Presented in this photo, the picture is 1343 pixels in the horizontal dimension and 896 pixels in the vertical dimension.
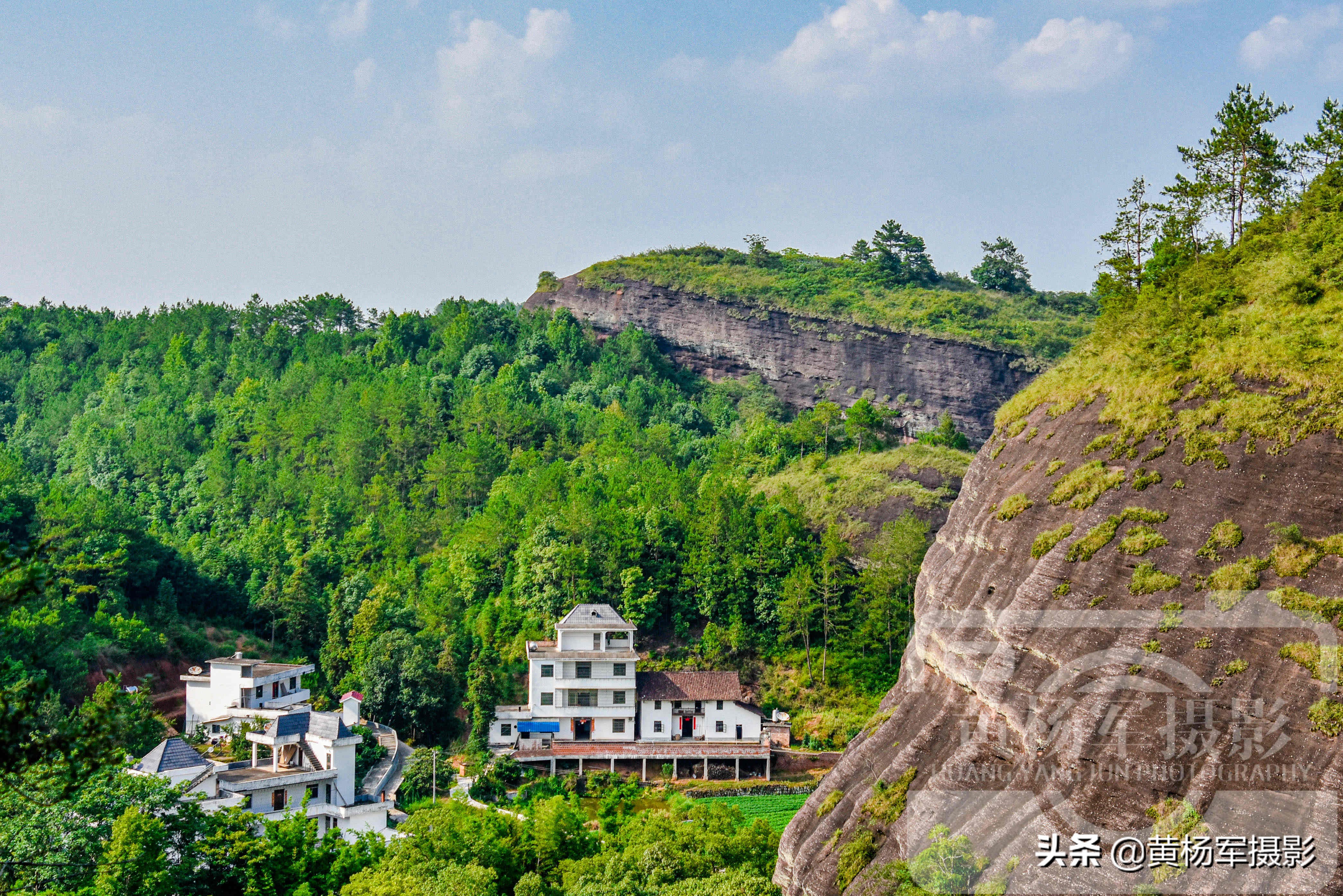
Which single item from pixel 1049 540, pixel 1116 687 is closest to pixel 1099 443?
pixel 1049 540

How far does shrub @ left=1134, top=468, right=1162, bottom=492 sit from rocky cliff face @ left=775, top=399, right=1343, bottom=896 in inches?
1.6

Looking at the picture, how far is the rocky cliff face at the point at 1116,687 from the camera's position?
19578 millimetres

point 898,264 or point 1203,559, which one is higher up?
point 898,264

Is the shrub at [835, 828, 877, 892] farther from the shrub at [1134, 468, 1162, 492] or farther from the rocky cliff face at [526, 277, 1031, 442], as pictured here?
the rocky cliff face at [526, 277, 1031, 442]

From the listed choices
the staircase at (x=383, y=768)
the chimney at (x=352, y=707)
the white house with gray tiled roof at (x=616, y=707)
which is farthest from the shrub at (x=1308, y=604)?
the chimney at (x=352, y=707)

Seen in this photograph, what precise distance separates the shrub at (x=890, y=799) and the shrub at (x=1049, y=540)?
16.3 feet

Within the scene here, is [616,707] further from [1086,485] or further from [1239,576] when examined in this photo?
[1239,576]

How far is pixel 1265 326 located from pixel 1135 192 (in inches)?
578

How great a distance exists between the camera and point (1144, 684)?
21.3 meters

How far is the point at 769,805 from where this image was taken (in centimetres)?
4025

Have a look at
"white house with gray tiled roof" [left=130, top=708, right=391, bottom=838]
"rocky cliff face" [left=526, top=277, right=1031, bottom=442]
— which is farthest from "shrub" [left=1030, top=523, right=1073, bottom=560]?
"rocky cliff face" [left=526, top=277, right=1031, bottom=442]

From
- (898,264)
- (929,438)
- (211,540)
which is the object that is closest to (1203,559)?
(929,438)

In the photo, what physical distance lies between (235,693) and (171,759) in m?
11.7

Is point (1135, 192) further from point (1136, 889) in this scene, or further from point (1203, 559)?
point (1136, 889)
